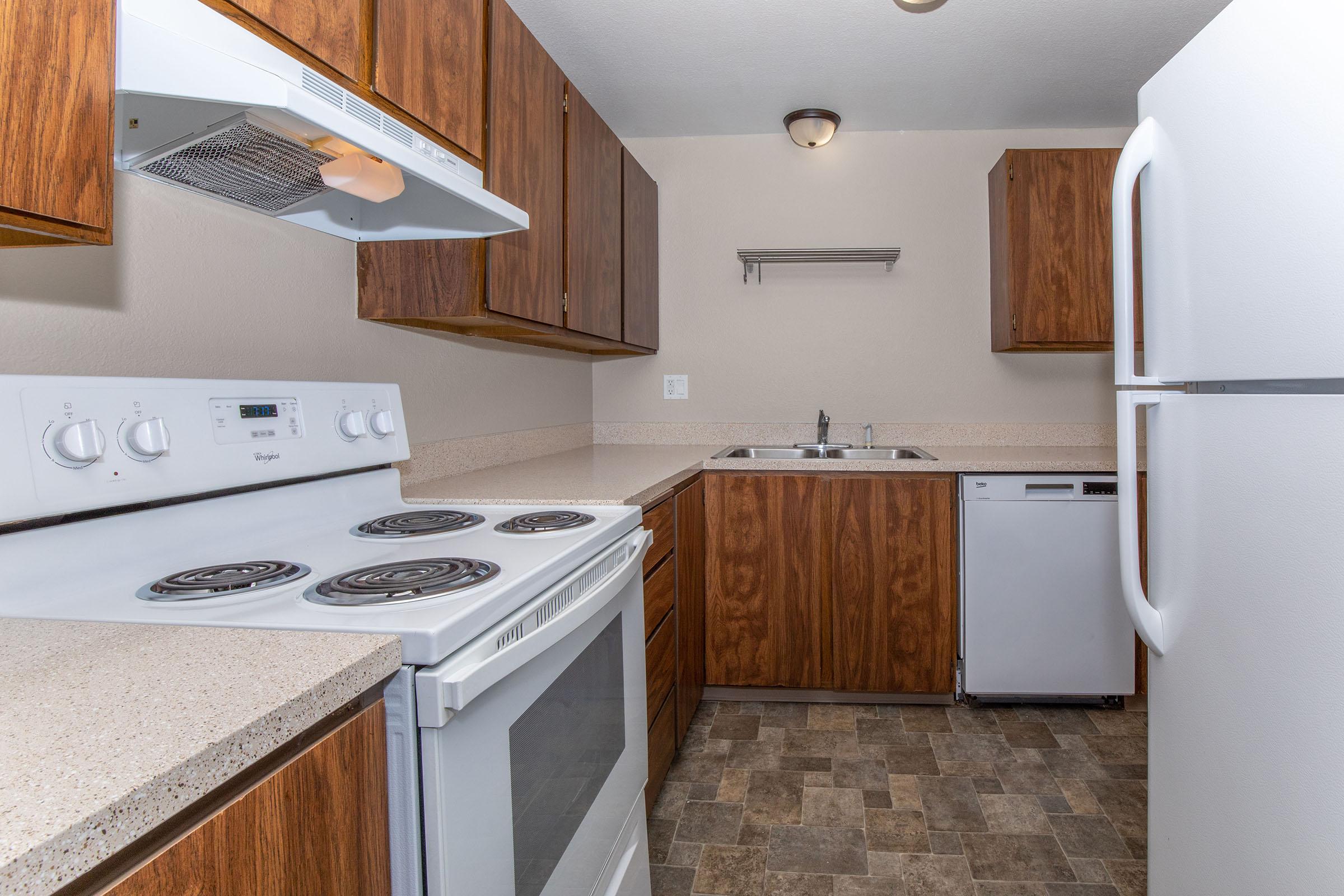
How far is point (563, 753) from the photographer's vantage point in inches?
43.4

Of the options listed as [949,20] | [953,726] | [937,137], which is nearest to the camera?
[949,20]

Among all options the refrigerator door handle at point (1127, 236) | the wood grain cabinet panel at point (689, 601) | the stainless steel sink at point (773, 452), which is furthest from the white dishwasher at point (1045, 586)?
the refrigerator door handle at point (1127, 236)

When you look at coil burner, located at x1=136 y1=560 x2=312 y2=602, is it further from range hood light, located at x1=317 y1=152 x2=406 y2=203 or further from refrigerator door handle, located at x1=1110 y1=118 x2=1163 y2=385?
refrigerator door handle, located at x1=1110 y1=118 x2=1163 y2=385

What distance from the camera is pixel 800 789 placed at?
2.08 metres

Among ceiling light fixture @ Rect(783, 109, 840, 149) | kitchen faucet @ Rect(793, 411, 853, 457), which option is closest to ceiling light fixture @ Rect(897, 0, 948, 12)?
ceiling light fixture @ Rect(783, 109, 840, 149)

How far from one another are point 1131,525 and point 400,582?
3.53 feet

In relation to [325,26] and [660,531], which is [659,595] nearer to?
[660,531]

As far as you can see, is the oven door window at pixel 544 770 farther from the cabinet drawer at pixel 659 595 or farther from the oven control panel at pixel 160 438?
the oven control panel at pixel 160 438

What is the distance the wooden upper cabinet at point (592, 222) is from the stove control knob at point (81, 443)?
1.29 m

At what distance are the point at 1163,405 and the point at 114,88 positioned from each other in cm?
140

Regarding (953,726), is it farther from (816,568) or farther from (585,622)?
(585,622)

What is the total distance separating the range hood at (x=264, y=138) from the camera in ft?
2.79

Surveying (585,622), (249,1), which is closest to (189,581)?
(585,622)

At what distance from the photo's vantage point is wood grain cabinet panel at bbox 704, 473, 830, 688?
262cm
